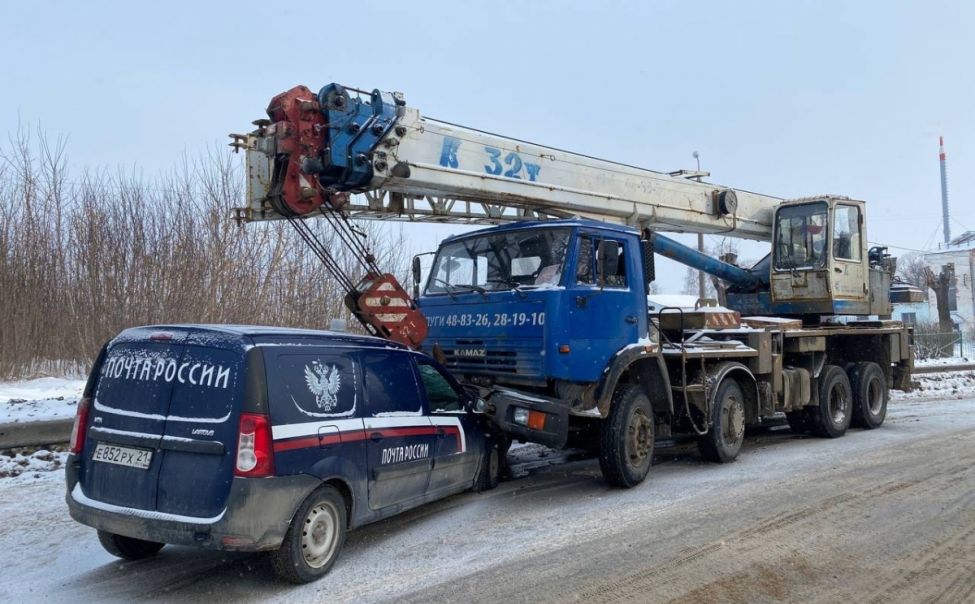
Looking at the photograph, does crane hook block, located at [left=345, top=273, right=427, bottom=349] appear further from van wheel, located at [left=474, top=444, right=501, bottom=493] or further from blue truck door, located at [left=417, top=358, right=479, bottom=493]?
van wheel, located at [left=474, top=444, right=501, bottom=493]

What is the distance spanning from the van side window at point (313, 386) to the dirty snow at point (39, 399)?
5.30 meters


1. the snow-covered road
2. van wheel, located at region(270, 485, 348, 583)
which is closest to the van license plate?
the snow-covered road

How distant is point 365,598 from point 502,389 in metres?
3.03

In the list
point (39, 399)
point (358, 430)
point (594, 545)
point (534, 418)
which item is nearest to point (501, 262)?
point (534, 418)

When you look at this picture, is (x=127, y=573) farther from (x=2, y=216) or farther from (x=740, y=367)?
(x=2, y=216)

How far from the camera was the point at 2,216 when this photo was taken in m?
15.1

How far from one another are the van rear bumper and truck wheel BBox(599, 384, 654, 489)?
359 centimetres

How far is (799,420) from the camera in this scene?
11547mm

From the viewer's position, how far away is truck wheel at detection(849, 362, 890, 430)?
39.5 ft

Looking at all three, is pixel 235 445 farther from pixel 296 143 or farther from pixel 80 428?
pixel 296 143

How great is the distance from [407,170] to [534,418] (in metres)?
2.69

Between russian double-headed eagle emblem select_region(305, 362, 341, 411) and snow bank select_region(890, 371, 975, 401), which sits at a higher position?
russian double-headed eagle emblem select_region(305, 362, 341, 411)

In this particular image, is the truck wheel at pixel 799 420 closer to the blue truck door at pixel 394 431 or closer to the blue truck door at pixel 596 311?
the blue truck door at pixel 596 311

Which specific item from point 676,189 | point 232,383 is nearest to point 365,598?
point 232,383
